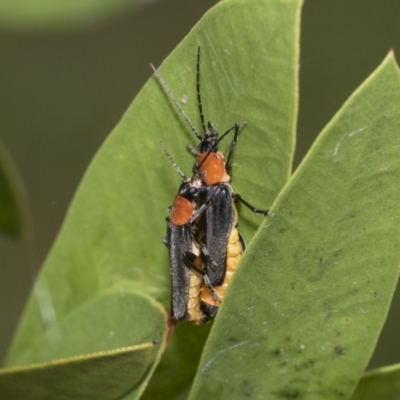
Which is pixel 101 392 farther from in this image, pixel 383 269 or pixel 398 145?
pixel 398 145

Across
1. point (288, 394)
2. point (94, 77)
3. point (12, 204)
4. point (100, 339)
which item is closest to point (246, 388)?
point (288, 394)

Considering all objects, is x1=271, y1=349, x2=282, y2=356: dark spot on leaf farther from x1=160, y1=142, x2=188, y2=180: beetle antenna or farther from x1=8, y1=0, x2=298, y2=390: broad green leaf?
x1=160, y1=142, x2=188, y2=180: beetle antenna

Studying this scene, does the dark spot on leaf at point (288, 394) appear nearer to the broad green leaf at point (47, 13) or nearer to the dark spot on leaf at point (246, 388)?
the dark spot on leaf at point (246, 388)

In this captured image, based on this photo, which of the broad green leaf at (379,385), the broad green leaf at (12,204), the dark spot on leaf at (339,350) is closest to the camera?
the dark spot on leaf at (339,350)

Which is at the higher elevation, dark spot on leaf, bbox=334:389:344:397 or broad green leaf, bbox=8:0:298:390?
broad green leaf, bbox=8:0:298:390

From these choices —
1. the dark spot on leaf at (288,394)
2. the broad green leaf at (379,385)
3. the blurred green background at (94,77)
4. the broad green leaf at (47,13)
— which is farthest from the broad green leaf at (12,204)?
the broad green leaf at (379,385)

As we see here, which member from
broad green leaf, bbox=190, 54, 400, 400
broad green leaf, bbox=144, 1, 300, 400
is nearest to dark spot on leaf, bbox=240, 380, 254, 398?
broad green leaf, bbox=190, 54, 400, 400
